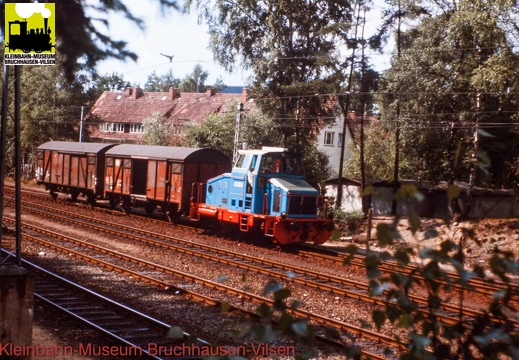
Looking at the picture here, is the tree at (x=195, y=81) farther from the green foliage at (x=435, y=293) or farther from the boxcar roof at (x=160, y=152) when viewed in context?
the green foliage at (x=435, y=293)

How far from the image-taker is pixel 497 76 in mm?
20547

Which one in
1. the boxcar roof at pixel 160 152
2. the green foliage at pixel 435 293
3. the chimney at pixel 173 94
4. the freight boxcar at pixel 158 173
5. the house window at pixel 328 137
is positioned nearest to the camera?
the green foliage at pixel 435 293

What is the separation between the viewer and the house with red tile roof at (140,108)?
187ft

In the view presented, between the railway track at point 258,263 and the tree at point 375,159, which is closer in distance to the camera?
the railway track at point 258,263

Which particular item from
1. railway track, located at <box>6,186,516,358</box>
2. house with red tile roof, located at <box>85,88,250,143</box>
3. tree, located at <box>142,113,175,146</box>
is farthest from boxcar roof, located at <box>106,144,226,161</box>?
house with red tile roof, located at <box>85,88,250,143</box>

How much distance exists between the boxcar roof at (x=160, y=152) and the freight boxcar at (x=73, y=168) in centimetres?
120

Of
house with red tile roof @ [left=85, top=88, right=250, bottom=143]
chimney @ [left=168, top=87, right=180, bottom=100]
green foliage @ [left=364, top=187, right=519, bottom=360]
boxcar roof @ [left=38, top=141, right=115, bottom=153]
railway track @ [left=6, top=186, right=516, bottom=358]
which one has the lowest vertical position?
railway track @ [left=6, top=186, right=516, bottom=358]

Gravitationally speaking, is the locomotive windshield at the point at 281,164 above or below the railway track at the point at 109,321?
above

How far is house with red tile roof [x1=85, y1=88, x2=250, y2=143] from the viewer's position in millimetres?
57062

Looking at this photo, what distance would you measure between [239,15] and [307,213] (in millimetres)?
17846

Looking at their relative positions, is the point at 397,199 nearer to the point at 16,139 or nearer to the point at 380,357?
the point at 380,357

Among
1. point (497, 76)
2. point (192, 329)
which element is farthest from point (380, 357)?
point (497, 76)

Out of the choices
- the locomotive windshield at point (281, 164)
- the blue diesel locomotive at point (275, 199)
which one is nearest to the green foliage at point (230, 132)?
the locomotive windshield at point (281, 164)

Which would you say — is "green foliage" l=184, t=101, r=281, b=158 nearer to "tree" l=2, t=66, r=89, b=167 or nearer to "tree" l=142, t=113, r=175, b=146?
"tree" l=142, t=113, r=175, b=146
